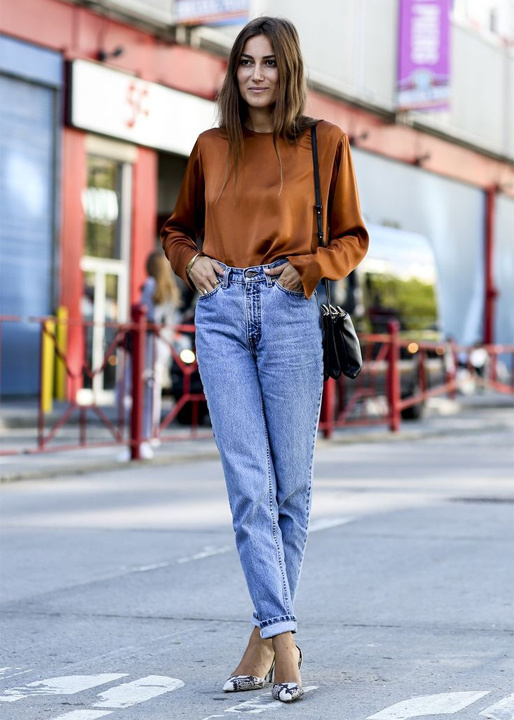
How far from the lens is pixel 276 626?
4516 mm

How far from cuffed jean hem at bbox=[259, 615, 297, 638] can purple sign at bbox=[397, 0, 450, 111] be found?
26120 millimetres

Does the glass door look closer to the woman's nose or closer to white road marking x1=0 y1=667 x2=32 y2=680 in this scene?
white road marking x1=0 y1=667 x2=32 y2=680

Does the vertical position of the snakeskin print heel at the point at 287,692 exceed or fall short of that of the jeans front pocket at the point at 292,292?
it falls short

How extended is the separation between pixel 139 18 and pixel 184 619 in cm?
1793

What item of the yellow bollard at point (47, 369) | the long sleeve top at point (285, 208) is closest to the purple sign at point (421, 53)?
the yellow bollard at point (47, 369)

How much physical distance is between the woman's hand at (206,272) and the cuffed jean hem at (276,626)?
1003mm

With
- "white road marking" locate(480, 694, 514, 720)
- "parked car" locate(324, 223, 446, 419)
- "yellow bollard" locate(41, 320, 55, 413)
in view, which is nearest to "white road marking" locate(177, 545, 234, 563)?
"white road marking" locate(480, 694, 514, 720)

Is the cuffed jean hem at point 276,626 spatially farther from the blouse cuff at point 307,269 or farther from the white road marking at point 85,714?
the blouse cuff at point 307,269

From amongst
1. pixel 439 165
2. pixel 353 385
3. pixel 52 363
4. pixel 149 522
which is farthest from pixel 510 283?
pixel 149 522

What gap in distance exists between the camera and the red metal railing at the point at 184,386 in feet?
44.2

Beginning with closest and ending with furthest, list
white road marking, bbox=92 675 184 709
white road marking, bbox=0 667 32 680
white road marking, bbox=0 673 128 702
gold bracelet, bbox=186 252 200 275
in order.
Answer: white road marking, bbox=92 675 184 709
white road marking, bbox=0 673 128 702
gold bracelet, bbox=186 252 200 275
white road marking, bbox=0 667 32 680

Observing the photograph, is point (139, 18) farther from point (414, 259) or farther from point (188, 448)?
point (188, 448)

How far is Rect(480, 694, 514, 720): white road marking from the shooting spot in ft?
13.8

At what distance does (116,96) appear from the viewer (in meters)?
22.4
